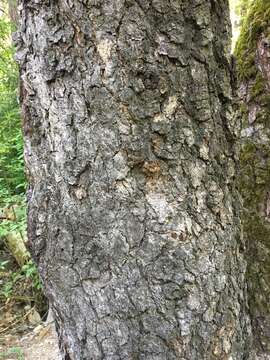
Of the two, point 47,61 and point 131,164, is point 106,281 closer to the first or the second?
point 131,164

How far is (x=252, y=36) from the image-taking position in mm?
1941

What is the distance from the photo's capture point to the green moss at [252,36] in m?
1.89

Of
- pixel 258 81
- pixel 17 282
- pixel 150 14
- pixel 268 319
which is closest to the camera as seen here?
pixel 150 14

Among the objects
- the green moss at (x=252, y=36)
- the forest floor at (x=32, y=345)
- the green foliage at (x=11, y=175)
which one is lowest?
the forest floor at (x=32, y=345)

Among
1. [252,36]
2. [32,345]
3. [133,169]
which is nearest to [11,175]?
[32,345]

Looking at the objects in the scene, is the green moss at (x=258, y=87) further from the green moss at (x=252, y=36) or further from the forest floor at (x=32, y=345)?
the forest floor at (x=32, y=345)

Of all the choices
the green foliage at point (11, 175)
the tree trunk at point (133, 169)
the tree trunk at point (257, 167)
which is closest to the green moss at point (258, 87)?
the tree trunk at point (257, 167)

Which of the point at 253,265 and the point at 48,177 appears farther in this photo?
the point at 253,265

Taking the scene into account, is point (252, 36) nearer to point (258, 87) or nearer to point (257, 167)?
point (258, 87)

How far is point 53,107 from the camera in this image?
125 centimetres

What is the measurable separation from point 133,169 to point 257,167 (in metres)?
0.83

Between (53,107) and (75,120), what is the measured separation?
0.28ft

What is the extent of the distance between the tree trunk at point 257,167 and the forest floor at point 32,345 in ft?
10.2

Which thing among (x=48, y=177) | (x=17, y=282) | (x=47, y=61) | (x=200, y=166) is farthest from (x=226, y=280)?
(x=17, y=282)
